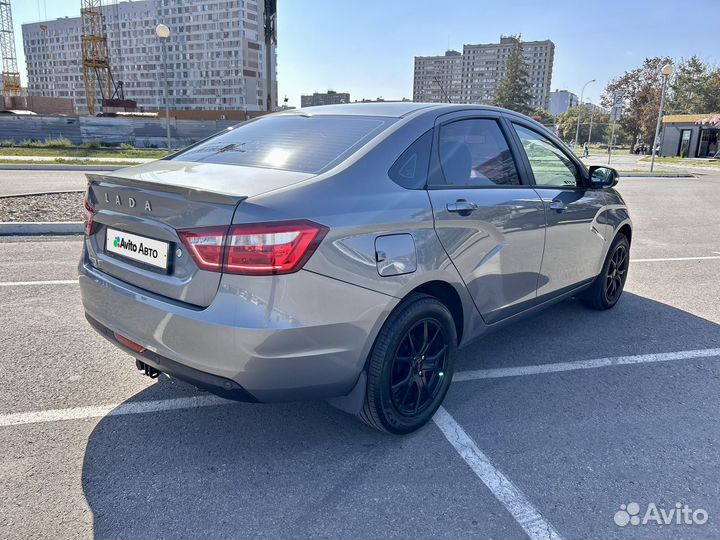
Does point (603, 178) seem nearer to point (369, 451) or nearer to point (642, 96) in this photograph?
point (369, 451)

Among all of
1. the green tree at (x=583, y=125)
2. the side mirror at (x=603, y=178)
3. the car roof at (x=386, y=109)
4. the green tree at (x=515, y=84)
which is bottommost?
the side mirror at (x=603, y=178)

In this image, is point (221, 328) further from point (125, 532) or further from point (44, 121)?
point (44, 121)

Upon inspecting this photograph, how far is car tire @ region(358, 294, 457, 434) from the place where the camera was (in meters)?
2.53

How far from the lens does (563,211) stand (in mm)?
3791

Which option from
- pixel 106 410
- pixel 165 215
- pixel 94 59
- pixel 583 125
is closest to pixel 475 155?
pixel 165 215

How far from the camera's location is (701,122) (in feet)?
146

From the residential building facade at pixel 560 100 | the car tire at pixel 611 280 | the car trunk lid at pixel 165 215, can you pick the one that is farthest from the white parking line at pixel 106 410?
the residential building facade at pixel 560 100

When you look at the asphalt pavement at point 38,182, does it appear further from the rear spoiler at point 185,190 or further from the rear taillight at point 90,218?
the rear spoiler at point 185,190

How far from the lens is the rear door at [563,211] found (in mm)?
3686

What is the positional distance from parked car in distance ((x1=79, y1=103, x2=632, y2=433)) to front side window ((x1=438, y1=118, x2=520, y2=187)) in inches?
0.4

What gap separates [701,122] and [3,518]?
53.8 meters

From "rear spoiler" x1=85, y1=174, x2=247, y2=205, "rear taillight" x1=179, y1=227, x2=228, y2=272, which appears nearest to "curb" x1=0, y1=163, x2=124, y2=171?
"rear spoiler" x1=85, y1=174, x2=247, y2=205

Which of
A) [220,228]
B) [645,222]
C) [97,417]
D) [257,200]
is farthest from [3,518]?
[645,222]

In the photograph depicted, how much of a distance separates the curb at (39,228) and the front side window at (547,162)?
6588 millimetres
